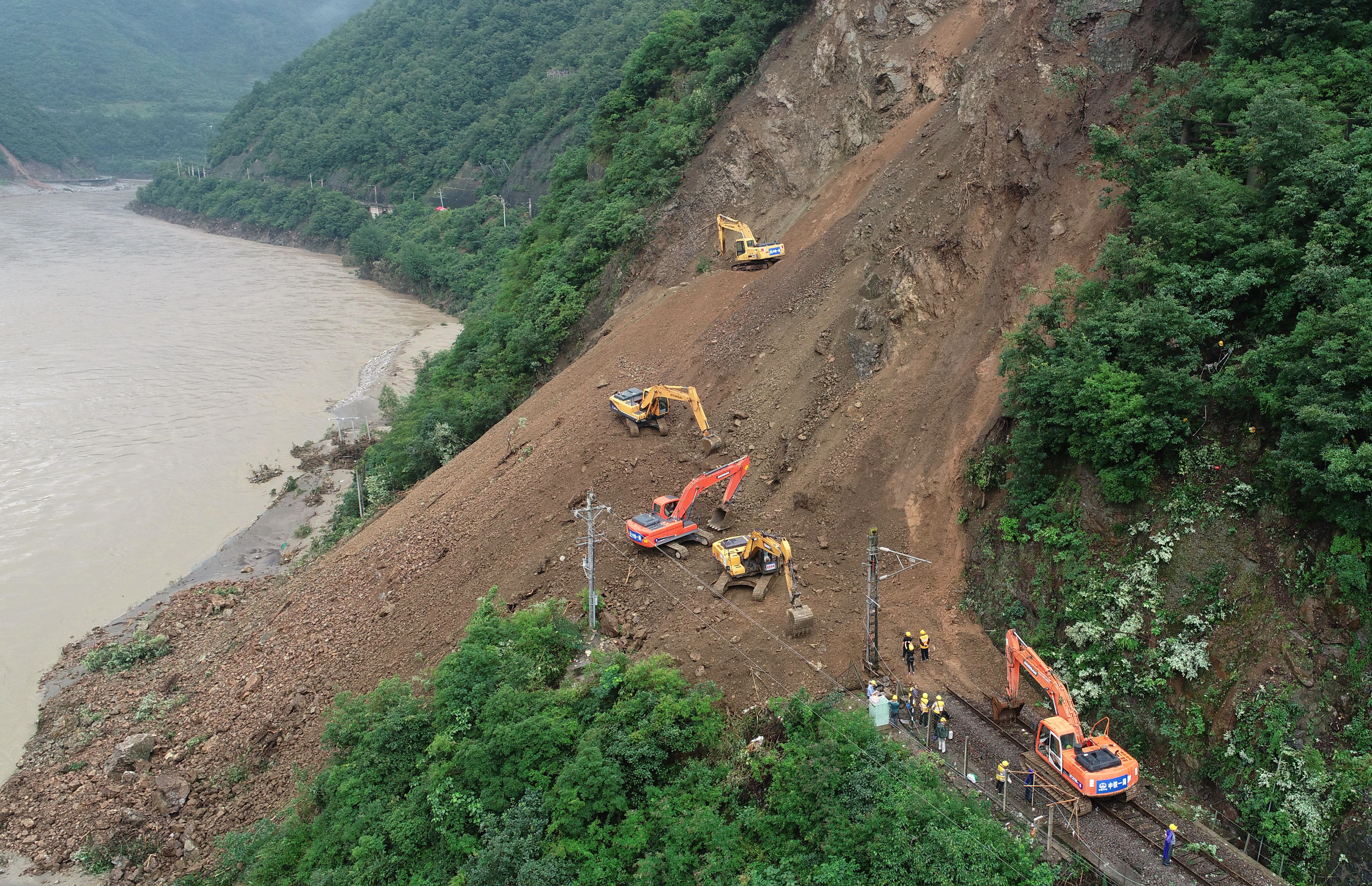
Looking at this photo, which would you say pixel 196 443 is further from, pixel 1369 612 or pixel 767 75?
pixel 1369 612

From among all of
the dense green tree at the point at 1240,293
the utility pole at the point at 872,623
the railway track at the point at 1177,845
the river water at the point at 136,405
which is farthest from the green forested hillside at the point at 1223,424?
the river water at the point at 136,405

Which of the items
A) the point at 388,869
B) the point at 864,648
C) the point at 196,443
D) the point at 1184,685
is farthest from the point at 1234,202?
the point at 196,443

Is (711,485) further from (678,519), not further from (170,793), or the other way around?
(170,793)

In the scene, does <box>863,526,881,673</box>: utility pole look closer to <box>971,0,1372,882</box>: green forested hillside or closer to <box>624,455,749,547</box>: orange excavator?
<box>971,0,1372,882</box>: green forested hillside

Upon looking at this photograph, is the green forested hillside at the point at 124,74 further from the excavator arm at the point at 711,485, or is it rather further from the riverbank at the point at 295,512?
the excavator arm at the point at 711,485

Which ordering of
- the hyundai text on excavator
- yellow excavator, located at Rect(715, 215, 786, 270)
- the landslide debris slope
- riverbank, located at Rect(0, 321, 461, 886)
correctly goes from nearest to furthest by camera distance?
the hyundai text on excavator < the landslide debris slope < riverbank, located at Rect(0, 321, 461, 886) < yellow excavator, located at Rect(715, 215, 786, 270)

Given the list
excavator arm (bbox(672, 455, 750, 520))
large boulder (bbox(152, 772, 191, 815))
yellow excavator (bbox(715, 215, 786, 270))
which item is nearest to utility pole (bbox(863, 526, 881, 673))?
excavator arm (bbox(672, 455, 750, 520))

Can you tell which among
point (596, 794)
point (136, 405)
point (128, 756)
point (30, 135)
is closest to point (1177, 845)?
point (596, 794)
